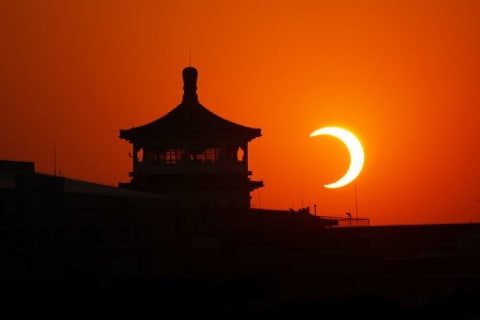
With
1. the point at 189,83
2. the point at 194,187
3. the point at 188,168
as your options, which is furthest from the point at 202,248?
the point at 189,83

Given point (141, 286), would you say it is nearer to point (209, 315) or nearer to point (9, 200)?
point (209, 315)

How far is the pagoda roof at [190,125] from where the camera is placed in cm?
8131

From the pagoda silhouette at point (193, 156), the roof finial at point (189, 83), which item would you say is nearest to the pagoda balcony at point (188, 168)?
A: the pagoda silhouette at point (193, 156)

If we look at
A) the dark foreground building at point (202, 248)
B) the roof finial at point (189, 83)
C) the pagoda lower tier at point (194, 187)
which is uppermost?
the roof finial at point (189, 83)

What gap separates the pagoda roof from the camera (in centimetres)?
8131

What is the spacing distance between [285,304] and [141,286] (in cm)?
585

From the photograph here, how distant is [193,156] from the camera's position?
3226 inches

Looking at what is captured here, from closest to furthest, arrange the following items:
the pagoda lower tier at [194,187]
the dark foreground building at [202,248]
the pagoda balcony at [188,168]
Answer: the dark foreground building at [202,248], the pagoda lower tier at [194,187], the pagoda balcony at [188,168]

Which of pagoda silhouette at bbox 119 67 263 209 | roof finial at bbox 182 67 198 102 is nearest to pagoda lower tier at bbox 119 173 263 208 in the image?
pagoda silhouette at bbox 119 67 263 209

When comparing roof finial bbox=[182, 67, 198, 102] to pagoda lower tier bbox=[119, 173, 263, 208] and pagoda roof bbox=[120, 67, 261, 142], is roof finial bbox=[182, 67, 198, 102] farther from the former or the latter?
pagoda lower tier bbox=[119, 173, 263, 208]

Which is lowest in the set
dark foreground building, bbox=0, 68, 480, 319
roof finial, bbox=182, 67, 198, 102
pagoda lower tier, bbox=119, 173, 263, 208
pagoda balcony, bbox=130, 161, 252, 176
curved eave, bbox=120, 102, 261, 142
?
dark foreground building, bbox=0, 68, 480, 319

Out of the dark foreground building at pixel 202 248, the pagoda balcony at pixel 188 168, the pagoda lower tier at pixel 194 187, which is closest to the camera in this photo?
the dark foreground building at pixel 202 248

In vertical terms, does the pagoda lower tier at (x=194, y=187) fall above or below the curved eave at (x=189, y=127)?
below

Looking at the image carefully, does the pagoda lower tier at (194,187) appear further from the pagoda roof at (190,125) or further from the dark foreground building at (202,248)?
the pagoda roof at (190,125)
